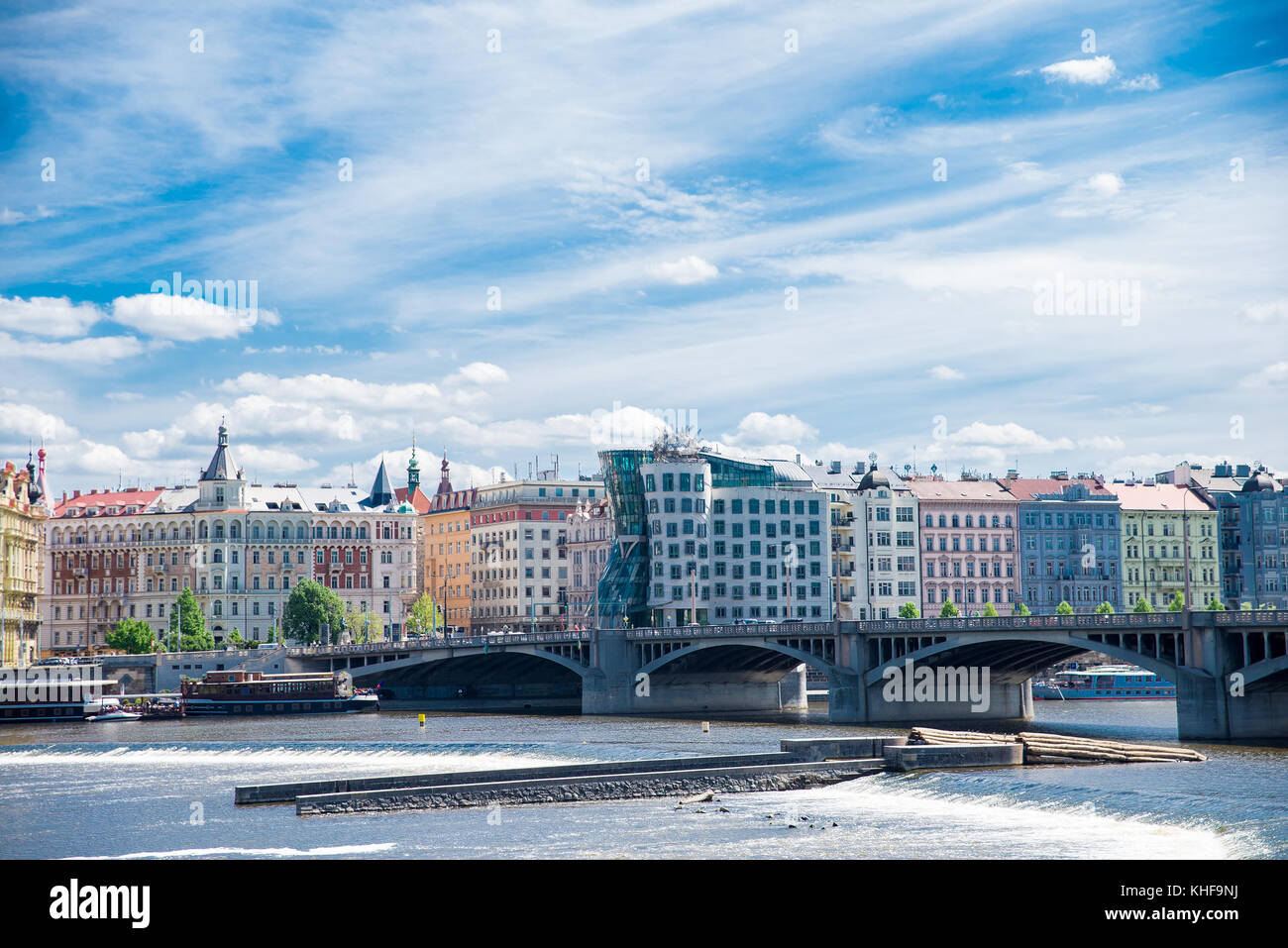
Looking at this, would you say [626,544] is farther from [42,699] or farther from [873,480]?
[42,699]

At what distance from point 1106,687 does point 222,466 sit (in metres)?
104

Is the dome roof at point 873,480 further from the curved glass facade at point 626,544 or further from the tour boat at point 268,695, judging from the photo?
the tour boat at point 268,695

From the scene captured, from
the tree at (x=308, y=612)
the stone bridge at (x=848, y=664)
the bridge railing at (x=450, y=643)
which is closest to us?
the stone bridge at (x=848, y=664)

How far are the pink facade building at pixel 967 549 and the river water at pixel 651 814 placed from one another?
88.5 metres

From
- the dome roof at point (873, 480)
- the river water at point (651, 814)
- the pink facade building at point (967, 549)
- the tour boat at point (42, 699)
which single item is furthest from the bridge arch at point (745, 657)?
the pink facade building at point (967, 549)

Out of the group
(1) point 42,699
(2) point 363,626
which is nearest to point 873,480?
(2) point 363,626

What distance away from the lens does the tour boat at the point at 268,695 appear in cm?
13075

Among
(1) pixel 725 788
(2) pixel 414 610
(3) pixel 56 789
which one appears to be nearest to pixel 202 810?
(3) pixel 56 789

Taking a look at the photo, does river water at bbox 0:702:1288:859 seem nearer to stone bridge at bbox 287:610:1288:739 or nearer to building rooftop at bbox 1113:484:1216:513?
stone bridge at bbox 287:610:1288:739

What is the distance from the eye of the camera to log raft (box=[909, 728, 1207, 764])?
2906 inches

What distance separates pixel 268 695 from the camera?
132m

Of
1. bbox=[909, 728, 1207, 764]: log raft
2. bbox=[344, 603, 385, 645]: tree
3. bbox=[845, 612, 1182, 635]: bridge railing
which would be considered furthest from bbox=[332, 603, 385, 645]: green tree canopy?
bbox=[909, 728, 1207, 764]: log raft

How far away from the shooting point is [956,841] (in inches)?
2002
